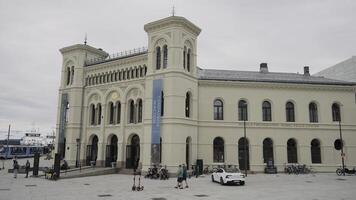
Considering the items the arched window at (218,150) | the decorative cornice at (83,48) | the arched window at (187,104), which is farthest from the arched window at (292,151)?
the decorative cornice at (83,48)

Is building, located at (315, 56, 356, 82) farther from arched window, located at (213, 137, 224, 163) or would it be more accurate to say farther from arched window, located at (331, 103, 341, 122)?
arched window, located at (213, 137, 224, 163)

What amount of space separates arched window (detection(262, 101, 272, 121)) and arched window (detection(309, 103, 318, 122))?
17.0 feet

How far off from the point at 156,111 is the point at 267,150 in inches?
565

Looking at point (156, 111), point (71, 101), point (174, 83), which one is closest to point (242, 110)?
point (174, 83)

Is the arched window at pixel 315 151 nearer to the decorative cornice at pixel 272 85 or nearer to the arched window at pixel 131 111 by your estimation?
the decorative cornice at pixel 272 85

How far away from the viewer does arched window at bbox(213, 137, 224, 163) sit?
3534cm

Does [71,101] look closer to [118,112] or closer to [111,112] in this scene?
[111,112]

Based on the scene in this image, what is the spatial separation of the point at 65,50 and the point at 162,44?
55.8ft

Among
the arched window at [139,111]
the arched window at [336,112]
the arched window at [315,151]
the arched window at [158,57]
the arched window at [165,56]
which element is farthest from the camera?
the arched window at [336,112]

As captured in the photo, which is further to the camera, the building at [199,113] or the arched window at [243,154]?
the arched window at [243,154]

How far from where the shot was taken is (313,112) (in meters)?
37.7

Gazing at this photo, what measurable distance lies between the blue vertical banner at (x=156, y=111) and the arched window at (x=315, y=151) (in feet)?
62.1

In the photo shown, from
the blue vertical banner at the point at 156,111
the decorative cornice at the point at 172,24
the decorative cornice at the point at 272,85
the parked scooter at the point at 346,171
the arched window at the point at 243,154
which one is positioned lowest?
the parked scooter at the point at 346,171

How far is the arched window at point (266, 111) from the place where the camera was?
3697 cm
